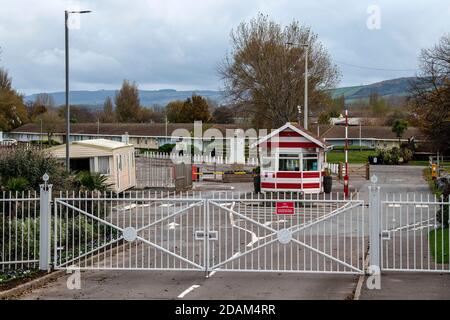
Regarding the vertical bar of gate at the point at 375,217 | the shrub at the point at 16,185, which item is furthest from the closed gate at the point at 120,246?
the vertical bar of gate at the point at 375,217

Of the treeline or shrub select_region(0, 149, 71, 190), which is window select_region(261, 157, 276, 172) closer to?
shrub select_region(0, 149, 71, 190)

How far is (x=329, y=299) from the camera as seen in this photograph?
1212 centimetres

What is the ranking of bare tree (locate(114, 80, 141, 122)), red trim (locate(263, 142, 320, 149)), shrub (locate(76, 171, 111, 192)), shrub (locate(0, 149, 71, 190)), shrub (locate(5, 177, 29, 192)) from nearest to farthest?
shrub (locate(5, 177, 29, 192)) → shrub (locate(0, 149, 71, 190)) → shrub (locate(76, 171, 111, 192)) → red trim (locate(263, 142, 320, 149)) → bare tree (locate(114, 80, 141, 122))

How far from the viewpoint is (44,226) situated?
14.3 meters

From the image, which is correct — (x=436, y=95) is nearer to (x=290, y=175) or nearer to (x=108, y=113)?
(x=290, y=175)

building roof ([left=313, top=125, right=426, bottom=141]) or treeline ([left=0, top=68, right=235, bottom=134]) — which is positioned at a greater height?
treeline ([left=0, top=68, right=235, bottom=134])

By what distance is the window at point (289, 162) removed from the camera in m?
33.8

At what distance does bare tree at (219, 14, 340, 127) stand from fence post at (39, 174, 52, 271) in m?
45.3

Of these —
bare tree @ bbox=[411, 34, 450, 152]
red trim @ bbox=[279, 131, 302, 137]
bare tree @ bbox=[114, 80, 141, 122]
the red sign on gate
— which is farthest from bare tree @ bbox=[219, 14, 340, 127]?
bare tree @ bbox=[114, 80, 141, 122]

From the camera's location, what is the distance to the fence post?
1420 centimetres

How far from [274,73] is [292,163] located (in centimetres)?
2586

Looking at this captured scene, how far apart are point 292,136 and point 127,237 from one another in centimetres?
2106

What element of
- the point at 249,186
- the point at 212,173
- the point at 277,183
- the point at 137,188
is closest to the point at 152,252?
the point at 277,183

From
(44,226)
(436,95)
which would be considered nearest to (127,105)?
(436,95)
